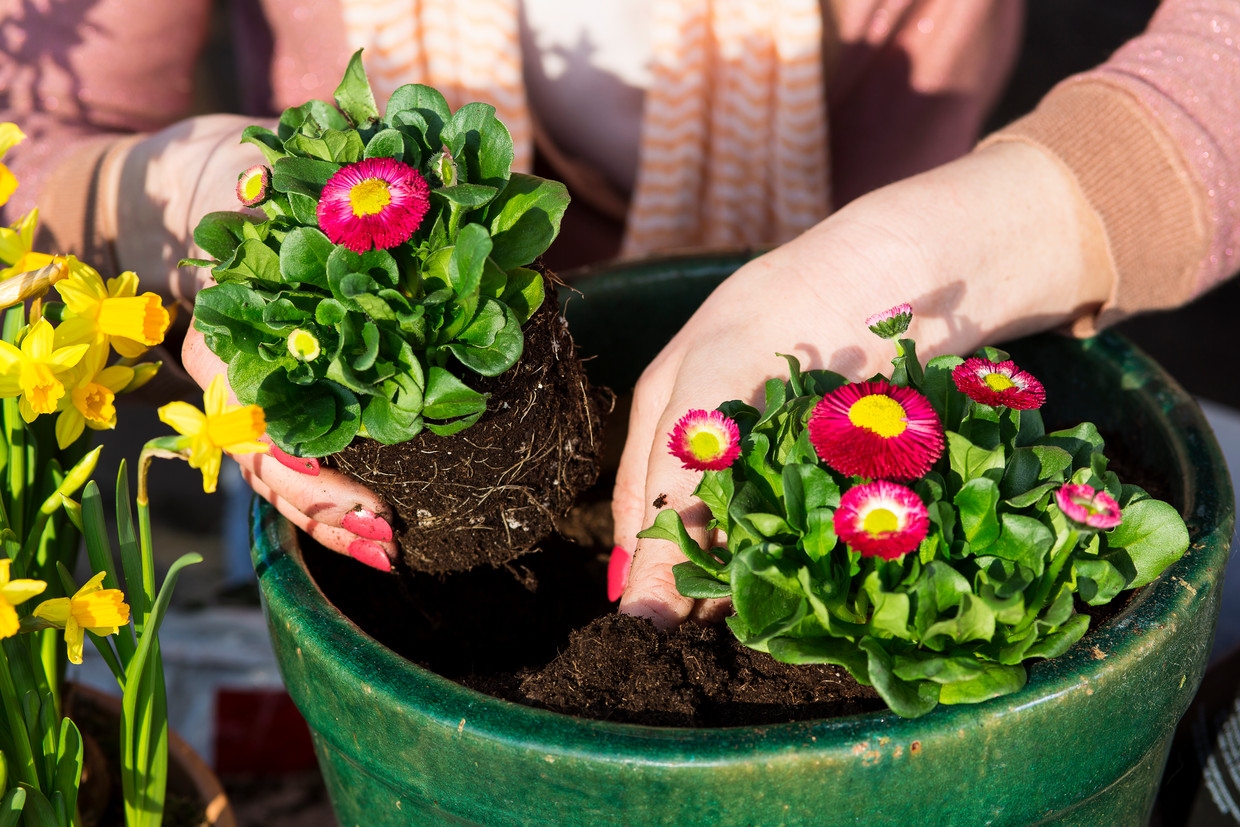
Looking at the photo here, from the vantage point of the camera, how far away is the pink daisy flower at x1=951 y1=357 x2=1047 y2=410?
548 mm

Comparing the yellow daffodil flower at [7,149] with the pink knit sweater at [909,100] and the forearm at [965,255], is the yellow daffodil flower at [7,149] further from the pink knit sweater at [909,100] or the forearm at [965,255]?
the forearm at [965,255]

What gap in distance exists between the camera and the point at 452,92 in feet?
3.78

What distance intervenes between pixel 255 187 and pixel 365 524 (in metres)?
0.25

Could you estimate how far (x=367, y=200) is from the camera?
0.56 m

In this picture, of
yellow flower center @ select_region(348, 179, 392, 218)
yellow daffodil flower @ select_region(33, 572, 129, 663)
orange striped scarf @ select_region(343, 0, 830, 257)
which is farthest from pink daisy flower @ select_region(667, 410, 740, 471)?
orange striped scarf @ select_region(343, 0, 830, 257)

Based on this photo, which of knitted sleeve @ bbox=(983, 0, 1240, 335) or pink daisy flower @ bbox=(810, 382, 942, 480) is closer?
pink daisy flower @ bbox=(810, 382, 942, 480)

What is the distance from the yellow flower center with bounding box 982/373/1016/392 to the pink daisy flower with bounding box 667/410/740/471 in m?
0.15

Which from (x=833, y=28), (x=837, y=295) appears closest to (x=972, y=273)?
(x=837, y=295)

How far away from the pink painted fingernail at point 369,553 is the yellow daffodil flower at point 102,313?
0.20 metres

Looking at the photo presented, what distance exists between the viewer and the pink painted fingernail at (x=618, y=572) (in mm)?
718

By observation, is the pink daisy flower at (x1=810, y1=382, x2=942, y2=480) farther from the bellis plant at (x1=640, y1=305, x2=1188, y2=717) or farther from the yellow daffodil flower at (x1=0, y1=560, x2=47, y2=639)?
the yellow daffodil flower at (x1=0, y1=560, x2=47, y2=639)

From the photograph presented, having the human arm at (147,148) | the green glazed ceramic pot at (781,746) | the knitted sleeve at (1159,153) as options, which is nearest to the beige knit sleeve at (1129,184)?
the knitted sleeve at (1159,153)

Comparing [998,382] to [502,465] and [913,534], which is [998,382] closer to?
[913,534]

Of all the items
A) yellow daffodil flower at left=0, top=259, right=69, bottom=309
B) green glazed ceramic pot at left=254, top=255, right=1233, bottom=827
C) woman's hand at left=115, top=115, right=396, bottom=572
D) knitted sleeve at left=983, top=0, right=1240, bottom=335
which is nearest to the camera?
green glazed ceramic pot at left=254, top=255, right=1233, bottom=827
